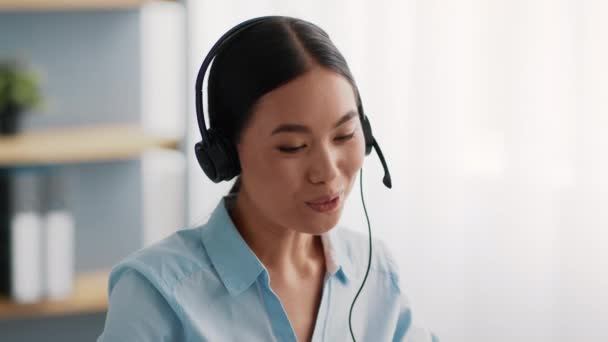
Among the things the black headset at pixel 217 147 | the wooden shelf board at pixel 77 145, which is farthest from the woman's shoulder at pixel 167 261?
the wooden shelf board at pixel 77 145

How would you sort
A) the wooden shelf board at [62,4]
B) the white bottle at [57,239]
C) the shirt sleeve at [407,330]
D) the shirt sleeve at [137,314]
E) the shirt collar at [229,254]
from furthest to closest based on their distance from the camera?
the white bottle at [57,239], the wooden shelf board at [62,4], the shirt sleeve at [407,330], the shirt collar at [229,254], the shirt sleeve at [137,314]

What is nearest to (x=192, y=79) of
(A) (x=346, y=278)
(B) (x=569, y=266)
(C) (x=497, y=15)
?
(C) (x=497, y=15)

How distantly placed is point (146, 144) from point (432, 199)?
78 cm

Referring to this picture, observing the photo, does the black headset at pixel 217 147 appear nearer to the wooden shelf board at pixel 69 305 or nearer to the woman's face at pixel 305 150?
the woman's face at pixel 305 150

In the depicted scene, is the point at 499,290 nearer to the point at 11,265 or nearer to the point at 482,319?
the point at 482,319

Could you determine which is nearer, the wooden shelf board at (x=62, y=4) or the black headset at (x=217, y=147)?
the black headset at (x=217, y=147)

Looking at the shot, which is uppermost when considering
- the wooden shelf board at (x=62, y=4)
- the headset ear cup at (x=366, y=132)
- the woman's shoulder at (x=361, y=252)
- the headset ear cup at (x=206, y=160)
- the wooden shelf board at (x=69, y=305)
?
the wooden shelf board at (x=62, y=4)

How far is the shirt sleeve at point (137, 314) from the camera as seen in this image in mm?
1240

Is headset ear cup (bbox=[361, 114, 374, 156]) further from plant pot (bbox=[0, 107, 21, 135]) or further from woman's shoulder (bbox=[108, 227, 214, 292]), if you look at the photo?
plant pot (bbox=[0, 107, 21, 135])

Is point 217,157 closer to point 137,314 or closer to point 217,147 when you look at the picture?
point 217,147

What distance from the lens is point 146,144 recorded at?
8.84 ft

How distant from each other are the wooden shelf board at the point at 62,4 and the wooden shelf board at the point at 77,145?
337mm

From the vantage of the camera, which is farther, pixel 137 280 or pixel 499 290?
pixel 499 290

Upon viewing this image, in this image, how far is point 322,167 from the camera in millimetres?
1267
